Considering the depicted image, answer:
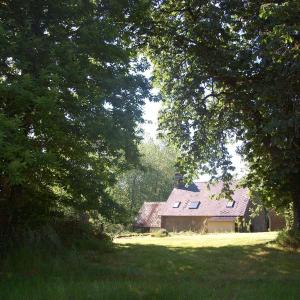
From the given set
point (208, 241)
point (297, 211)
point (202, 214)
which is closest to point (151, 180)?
point (202, 214)

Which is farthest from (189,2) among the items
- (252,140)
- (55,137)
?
(55,137)

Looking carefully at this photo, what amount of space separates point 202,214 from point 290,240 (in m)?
37.3

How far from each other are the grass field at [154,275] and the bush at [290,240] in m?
0.99

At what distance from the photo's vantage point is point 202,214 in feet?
183

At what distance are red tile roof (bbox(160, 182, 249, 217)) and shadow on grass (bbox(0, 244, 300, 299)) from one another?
1428 inches

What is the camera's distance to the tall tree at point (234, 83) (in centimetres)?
1408

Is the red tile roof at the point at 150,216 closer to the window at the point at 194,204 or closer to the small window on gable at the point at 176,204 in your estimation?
the small window on gable at the point at 176,204

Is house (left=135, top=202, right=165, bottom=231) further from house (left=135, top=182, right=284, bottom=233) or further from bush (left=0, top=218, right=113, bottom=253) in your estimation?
bush (left=0, top=218, right=113, bottom=253)

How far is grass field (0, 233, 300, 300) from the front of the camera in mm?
9602

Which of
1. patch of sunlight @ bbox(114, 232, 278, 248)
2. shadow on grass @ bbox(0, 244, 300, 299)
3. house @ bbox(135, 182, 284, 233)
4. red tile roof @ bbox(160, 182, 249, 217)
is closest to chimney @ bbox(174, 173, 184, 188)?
house @ bbox(135, 182, 284, 233)

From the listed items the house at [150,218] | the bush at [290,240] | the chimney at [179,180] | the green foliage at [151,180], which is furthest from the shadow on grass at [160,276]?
the green foliage at [151,180]

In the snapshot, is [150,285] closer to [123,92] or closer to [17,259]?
[17,259]

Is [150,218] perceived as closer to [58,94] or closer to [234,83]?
[234,83]

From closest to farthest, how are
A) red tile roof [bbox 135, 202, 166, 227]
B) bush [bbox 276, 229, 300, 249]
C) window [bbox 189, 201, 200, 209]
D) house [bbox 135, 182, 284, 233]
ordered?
bush [bbox 276, 229, 300, 249] < house [bbox 135, 182, 284, 233] < window [bbox 189, 201, 200, 209] < red tile roof [bbox 135, 202, 166, 227]
